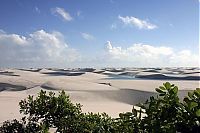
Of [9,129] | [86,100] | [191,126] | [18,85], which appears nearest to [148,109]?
[191,126]

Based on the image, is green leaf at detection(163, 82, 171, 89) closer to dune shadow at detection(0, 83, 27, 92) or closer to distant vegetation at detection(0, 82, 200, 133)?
distant vegetation at detection(0, 82, 200, 133)

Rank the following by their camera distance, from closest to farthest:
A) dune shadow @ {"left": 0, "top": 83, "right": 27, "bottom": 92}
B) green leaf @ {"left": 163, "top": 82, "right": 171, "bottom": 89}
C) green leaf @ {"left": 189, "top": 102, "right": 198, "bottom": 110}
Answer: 1. green leaf @ {"left": 189, "top": 102, "right": 198, "bottom": 110}
2. green leaf @ {"left": 163, "top": 82, "right": 171, "bottom": 89}
3. dune shadow @ {"left": 0, "top": 83, "right": 27, "bottom": 92}

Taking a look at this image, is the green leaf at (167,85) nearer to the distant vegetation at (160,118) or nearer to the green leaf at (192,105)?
the distant vegetation at (160,118)

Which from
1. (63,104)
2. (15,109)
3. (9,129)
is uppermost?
(63,104)

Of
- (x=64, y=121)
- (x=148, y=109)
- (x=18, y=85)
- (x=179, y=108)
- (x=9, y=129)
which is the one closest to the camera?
(x=179, y=108)

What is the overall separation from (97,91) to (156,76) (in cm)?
3465

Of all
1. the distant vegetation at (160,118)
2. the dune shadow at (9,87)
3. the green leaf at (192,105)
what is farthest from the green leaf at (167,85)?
the dune shadow at (9,87)

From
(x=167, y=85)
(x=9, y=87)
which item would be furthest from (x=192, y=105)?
Answer: (x=9, y=87)

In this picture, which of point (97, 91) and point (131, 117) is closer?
point (131, 117)

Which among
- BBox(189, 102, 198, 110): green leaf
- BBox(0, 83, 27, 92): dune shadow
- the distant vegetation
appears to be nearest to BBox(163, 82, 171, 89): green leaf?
the distant vegetation

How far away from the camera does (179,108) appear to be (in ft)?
8.89

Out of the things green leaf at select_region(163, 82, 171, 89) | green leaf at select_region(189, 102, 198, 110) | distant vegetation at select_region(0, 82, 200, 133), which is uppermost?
green leaf at select_region(163, 82, 171, 89)

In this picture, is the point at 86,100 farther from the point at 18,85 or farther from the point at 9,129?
the point at 9,129

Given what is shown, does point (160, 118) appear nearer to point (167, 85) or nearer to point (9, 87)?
point (167, 85)
